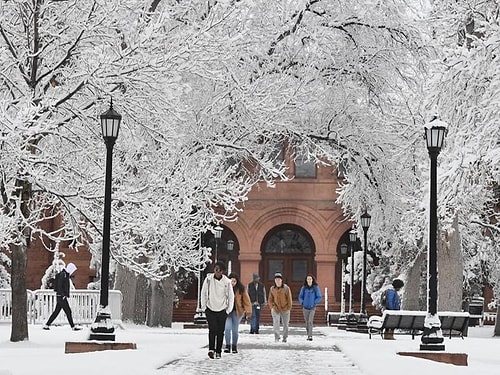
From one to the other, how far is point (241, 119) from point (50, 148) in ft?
20.0

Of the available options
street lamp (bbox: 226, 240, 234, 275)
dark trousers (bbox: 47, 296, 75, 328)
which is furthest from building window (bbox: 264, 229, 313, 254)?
dark trousers (bbox: 47, 296, 75, 328)

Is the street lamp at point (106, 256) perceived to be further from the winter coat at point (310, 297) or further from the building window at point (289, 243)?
the building window at point (289, 243)

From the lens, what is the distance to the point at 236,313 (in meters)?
18.6

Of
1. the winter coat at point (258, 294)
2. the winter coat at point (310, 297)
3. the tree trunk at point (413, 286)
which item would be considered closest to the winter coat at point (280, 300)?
the winter coat at point (310, 297)

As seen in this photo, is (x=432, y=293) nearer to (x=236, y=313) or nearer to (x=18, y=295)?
(x=236, y=313)

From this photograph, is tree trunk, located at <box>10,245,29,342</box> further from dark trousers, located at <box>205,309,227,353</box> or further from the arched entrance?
the arched entrance

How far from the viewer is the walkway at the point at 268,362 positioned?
1445 cm

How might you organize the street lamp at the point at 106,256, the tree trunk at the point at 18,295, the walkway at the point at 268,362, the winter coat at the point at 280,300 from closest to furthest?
the walkway at the point at 268,362 < the street lamp at the point at 106,256 < the tree trunk at the point at 18,295 < the winter coat at the point at 280,300

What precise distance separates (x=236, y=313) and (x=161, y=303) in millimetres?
16409

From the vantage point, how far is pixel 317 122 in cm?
2920

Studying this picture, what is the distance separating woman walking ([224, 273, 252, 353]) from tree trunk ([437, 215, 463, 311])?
9438 mm

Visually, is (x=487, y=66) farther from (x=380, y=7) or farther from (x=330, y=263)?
(x=330, y=263)

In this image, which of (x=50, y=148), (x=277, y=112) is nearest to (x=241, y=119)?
(x=277, y=112)

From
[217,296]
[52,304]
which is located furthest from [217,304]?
[52,304]
